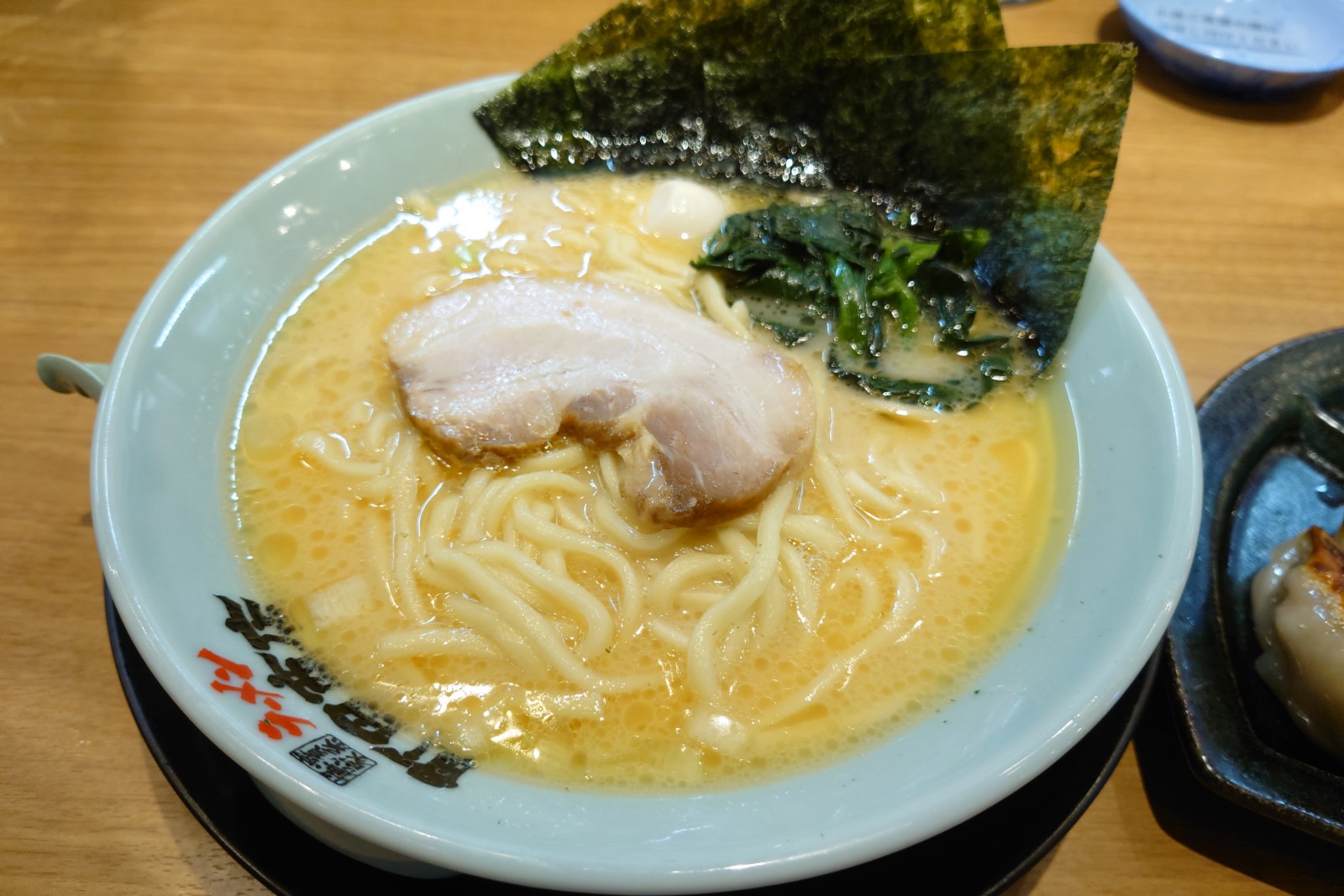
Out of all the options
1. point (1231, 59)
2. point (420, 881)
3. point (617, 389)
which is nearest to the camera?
point (420, 881)

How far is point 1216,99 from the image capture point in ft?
9.95

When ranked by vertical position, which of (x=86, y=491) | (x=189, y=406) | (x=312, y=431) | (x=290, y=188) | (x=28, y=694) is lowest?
(x=28, y=694)

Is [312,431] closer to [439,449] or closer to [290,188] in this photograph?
[439,449]

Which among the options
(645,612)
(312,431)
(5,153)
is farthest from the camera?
(5,153)

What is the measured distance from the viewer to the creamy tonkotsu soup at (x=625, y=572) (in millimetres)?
1345

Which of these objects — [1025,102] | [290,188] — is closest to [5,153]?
[290,188]

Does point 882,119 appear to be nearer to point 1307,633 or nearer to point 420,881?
point 1307,633

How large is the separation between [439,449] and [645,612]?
551 millimetres

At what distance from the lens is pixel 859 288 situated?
2016 millimetres

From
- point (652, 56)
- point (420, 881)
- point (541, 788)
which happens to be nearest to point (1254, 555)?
point (541, 788)

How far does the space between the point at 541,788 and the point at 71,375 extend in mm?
1166

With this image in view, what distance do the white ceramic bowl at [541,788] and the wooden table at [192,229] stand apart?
40 centimetres

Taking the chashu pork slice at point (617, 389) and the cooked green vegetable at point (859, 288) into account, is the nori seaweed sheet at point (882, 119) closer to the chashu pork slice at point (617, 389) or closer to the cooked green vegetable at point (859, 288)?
the cooked green vegetable at point (859, 288)

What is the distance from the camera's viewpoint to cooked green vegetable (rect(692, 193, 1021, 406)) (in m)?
1.95
